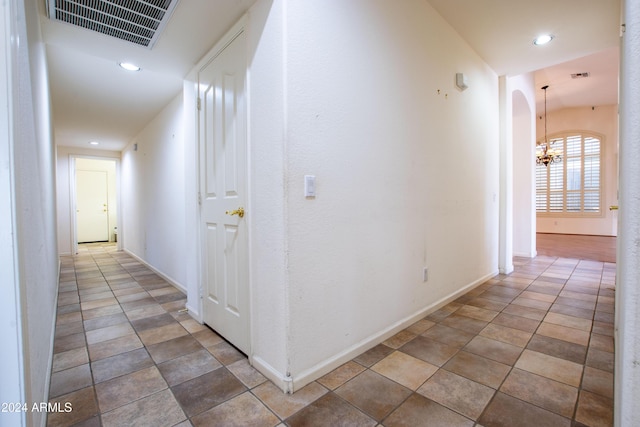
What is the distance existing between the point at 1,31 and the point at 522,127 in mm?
6307

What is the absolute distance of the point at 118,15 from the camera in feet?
6.07

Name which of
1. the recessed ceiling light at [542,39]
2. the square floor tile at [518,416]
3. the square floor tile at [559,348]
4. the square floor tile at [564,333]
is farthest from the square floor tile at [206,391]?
the recessed ceiling light at [542,39]

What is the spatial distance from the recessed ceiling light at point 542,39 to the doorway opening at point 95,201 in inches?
378

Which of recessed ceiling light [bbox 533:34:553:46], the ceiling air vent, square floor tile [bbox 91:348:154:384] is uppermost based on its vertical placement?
recessed ceiling light [bbox 533:34:553:46]

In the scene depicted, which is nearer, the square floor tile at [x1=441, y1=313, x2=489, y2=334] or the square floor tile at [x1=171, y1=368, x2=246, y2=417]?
the square floor tile at [x1=171, y1=368, x2=246, y2=417]

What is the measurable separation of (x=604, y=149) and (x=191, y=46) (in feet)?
34.5

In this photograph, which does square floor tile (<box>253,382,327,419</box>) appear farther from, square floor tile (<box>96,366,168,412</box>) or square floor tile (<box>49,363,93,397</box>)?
square floor tile (<box>49,363,93,397</box>)

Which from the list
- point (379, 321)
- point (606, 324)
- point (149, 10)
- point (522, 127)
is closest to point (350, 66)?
point (149, 10)

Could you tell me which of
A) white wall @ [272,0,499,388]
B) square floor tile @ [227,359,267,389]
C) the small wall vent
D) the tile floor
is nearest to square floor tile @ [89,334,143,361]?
the tile floor

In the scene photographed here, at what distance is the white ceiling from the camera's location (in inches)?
80.1

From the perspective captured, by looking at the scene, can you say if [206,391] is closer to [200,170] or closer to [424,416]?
[424,416]

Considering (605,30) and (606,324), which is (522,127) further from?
(606,324)

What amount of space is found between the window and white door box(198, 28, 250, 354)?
1007 cm

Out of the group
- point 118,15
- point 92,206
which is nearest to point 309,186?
point 118,15
